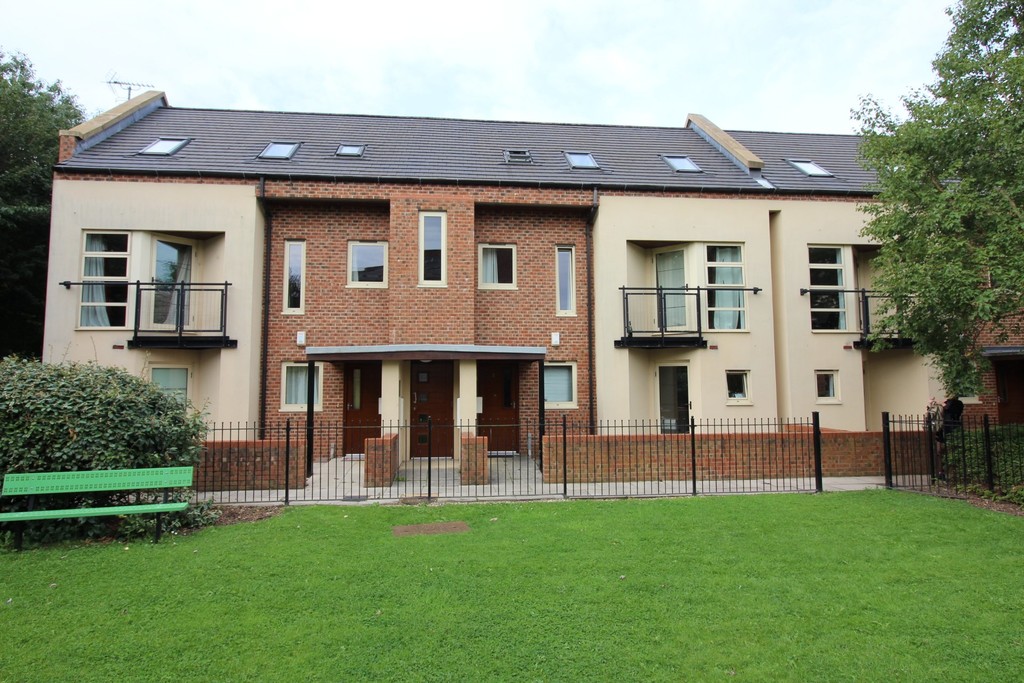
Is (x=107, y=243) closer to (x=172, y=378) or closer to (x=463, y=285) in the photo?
(x=172, y=378)

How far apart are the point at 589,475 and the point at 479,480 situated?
1.90 m

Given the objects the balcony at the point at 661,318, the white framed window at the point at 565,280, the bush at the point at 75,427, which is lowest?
the bush at the point at 75,427

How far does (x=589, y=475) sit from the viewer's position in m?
9.88

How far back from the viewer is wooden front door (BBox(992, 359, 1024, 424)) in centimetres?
1429

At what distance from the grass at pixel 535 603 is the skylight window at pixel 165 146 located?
10.5 meters

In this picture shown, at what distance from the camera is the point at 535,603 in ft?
14.9

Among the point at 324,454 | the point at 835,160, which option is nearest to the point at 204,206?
the point at 324,454

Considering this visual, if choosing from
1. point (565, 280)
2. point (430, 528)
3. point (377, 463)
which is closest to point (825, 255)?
point (565, 280)

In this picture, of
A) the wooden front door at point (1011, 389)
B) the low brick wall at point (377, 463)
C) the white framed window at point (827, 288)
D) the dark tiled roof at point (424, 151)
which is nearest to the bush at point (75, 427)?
the low brick wall at point (377, 463)

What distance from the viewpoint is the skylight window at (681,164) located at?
48.4 feet

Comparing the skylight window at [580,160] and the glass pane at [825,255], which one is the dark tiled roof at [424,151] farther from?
the glass pane at [825,255]

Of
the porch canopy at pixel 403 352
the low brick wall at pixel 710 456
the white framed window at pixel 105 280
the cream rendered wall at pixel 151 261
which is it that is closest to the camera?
the low brick wall at pixel 710 456

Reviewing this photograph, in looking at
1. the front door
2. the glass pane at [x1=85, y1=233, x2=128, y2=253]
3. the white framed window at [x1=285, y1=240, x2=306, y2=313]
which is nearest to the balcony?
the front door

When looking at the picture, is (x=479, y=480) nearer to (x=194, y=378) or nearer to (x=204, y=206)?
(x=194, y=378)
